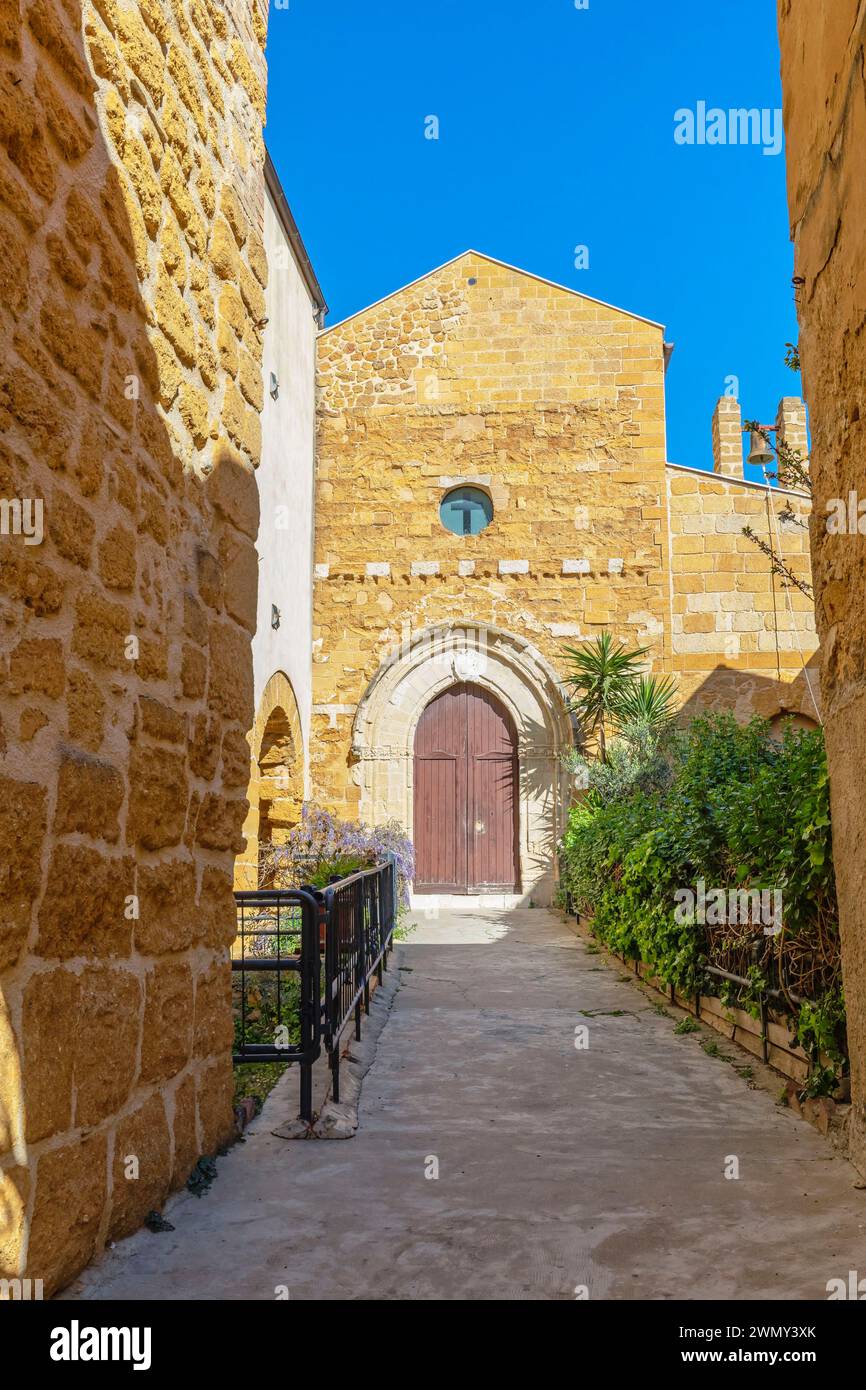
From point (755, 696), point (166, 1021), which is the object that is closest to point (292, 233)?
point (755, 696)

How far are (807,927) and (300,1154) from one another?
2008 mm

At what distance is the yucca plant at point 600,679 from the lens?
12164 millimetres

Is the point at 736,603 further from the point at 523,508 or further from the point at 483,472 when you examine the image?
the point at 483,472

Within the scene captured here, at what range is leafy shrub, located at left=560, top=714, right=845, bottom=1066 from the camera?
12.4 ft

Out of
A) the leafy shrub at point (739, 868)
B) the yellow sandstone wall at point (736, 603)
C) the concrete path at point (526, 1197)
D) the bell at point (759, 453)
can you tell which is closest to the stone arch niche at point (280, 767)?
the leafy shrub at point (739, 868)

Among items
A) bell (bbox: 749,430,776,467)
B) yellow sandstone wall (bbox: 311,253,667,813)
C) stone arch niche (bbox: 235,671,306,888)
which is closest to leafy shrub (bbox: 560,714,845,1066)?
bell (bbox: 749,430,776,467)

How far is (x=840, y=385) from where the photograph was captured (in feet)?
10.9

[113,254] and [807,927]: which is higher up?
[113,254]

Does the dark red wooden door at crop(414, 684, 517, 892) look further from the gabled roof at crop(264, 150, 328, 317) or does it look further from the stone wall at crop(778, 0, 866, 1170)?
the stone wall at crop(778, 0, 866, 1170)

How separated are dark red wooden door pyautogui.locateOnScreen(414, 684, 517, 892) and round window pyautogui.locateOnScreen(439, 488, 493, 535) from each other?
6.64 feet

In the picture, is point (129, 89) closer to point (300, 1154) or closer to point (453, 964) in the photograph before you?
point (300, 1154)

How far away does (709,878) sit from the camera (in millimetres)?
5391

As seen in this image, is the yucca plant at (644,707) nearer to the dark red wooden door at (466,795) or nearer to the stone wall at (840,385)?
the dark red wooden door at (466,795)
